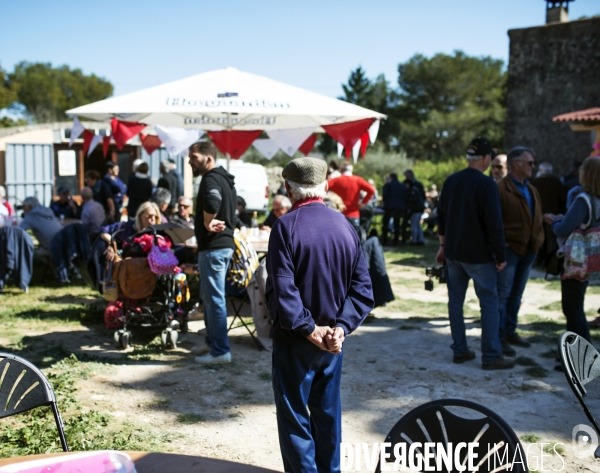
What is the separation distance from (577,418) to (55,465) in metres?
3.58

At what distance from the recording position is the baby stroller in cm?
584

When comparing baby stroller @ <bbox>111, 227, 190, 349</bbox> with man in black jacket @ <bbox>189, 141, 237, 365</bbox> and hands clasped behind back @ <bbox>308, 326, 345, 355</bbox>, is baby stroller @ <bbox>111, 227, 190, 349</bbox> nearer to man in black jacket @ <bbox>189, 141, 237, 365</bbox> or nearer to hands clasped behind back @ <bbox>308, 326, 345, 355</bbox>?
man in black jacket @ <bbox>189, 141, 237, 365</bbox>

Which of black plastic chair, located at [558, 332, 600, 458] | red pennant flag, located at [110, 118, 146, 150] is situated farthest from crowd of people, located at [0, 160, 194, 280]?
black plastic chair, located at [558, 332, 600, 458]

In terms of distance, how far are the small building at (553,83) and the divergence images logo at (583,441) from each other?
15.3 m

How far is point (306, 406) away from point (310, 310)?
433mm

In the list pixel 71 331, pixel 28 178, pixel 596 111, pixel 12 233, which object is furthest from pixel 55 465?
pixel 28 178

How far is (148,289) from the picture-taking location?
19.7 feet

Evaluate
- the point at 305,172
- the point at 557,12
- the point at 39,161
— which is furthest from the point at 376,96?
the point at 305,172

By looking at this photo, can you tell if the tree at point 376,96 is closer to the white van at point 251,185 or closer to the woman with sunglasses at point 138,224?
the white van at point 251,185

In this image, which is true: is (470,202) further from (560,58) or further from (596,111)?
(560,58)

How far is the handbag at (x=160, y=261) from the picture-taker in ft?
19.0

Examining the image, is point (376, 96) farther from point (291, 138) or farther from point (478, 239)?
point (478, 239)

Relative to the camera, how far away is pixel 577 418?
168 inches

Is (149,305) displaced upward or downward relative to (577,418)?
upward
